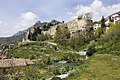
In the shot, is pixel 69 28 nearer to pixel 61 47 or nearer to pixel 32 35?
pixel 32 35

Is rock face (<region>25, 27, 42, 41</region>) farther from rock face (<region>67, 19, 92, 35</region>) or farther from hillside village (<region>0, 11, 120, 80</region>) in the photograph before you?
rock face (<region>67, 19, 92, 35</region>)

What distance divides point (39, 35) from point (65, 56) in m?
56.1

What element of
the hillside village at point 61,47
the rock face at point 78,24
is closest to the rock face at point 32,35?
the hillside village at point 61,47

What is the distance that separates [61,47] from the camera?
302 ft

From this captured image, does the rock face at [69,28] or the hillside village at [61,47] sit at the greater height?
the rock face at [69,28]

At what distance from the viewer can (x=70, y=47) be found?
94.8 m

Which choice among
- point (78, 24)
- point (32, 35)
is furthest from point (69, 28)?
point (32, 35)

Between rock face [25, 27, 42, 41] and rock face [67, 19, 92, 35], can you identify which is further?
rock face [67, 19, 92, 35]

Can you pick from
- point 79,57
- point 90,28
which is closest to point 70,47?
point 90,28

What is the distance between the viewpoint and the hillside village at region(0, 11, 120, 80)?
2076 inches

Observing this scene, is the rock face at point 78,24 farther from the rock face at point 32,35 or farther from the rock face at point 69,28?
the rock face at point 32,35

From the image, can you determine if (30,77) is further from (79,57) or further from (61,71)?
(79,57)

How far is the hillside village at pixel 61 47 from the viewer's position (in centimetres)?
5272

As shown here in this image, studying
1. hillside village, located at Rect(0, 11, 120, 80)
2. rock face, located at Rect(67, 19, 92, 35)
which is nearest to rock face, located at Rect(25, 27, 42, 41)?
hillside village, located at Rect(0, 11, 120, 80)
